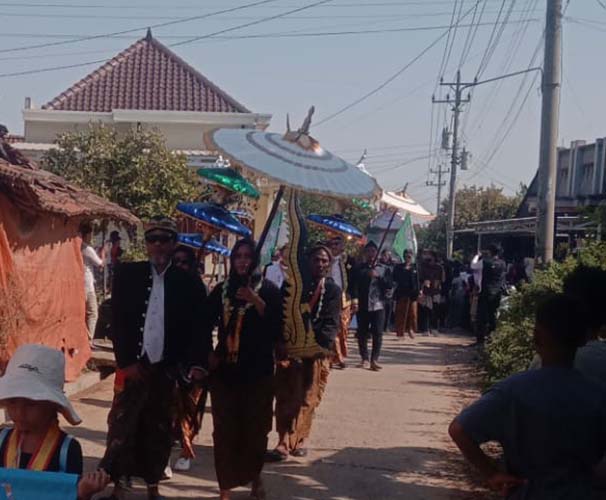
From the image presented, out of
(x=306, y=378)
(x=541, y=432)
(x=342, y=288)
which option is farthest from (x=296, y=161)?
(x=342, y=288)

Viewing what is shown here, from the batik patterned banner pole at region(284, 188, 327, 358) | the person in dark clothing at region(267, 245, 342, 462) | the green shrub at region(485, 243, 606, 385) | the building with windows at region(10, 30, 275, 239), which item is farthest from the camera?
the building with windows at region(10, 30, 275, 239)

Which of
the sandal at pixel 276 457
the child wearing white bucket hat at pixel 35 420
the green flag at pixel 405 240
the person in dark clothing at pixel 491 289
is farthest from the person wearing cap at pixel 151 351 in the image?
the green flag at pixel 405 240

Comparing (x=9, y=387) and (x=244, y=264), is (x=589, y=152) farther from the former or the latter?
(x=9, y=387)

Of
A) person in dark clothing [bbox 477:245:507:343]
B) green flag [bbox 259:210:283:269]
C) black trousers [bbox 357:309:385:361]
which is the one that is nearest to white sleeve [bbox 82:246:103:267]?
green flag [bbox 259:210:283:269]

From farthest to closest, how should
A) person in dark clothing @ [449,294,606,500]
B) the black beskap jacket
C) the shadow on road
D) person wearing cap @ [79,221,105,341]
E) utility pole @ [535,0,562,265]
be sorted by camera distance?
utility pole @ [535,0,562,265] → person wearing cap @ [79,221,105,341] → the shadow on road → the black beskap jacket → person in dark clothing @ [449,294,606,500]

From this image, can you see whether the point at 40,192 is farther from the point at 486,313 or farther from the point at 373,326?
the point at 486,313

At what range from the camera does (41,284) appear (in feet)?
34.3

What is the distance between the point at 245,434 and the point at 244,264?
1.17 metres

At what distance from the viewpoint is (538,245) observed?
545 inches

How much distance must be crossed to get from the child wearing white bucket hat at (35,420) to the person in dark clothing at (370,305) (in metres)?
10.7

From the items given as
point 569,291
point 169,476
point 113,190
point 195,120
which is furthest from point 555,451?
point 195,120

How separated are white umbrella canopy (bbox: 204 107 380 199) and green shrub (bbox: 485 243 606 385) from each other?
2451 millimetres

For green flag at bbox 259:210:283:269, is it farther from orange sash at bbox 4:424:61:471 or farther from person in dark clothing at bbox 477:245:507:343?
orange sash at bbox 4:424:61:471

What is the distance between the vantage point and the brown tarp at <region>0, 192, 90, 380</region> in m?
9.54
